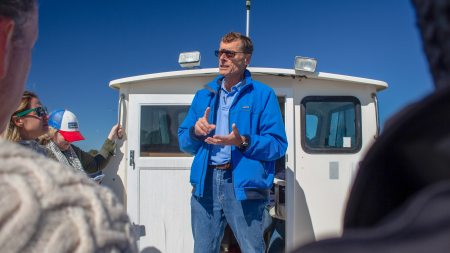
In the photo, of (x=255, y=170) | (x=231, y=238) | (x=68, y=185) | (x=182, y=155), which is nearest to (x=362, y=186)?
(x=68, y=185)

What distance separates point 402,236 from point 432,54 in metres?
0.22

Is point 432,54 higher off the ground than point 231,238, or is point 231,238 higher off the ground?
point 432,54

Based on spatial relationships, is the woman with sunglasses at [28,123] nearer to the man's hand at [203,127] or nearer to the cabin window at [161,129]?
the man's hand at [203,127]

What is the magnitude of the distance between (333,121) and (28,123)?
3151 millimetres

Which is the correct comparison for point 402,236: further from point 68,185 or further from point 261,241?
point 261,241

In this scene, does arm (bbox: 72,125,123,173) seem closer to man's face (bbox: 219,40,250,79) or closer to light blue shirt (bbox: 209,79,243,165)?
light blue shirt (bbox: 209,79,243,165)

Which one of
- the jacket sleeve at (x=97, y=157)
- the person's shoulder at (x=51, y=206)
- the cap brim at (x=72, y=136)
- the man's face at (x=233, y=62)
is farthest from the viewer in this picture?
the jacket sleeve at (x=97, y=157)

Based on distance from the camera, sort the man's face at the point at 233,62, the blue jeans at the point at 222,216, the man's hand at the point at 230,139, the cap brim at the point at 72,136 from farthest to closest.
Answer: the cap brim at the point at 72,136 < the man's face at the point at 233,62 < the blue jeans at the point at 222,216 < the man's hand at the point at 230,139

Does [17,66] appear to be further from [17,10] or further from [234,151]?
[234,151]

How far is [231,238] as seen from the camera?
200 inches

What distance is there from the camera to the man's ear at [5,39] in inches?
33.0

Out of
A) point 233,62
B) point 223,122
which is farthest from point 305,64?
point 223,122

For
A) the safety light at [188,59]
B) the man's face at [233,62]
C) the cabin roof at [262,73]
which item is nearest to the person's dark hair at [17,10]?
the man's face at [233,62]

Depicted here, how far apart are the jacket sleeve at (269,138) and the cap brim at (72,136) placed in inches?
73.4
